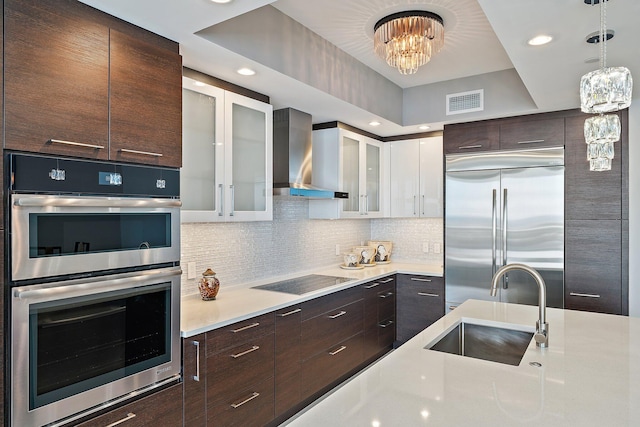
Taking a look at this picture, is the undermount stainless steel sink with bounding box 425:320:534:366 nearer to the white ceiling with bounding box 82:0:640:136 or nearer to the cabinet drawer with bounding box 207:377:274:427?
the cabinet drawer with bounding box 207:377:274:427

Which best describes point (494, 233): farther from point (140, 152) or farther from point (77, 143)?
point (77, 143)

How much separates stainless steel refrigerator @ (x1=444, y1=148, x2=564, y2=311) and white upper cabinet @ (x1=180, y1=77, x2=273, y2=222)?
2009mm

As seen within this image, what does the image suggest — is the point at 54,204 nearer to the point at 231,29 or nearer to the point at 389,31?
the point at 231,29

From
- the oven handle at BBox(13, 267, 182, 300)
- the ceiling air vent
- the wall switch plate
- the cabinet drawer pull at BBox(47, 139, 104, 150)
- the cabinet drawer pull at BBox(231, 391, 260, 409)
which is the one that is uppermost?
the ceiling air vent

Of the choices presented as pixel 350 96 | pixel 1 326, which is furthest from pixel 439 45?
pixel 1 326

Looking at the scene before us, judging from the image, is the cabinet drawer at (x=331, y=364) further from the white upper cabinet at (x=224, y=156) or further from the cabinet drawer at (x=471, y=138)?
the cabinet drawer at (x=471, y=138)

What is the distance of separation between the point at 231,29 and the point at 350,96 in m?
1.27

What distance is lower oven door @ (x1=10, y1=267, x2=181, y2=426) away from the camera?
1526mm

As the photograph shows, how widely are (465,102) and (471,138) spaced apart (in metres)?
0.36

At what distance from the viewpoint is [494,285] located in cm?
175

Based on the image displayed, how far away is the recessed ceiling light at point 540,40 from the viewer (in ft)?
6.57

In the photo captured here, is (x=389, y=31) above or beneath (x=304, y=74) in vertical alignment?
above

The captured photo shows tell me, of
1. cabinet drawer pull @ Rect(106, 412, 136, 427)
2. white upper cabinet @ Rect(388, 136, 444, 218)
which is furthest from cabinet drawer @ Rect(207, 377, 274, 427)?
white upper cabinet @ Rect(388, 136, 444, 218)

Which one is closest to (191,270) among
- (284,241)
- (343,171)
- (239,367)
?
(239,367)
